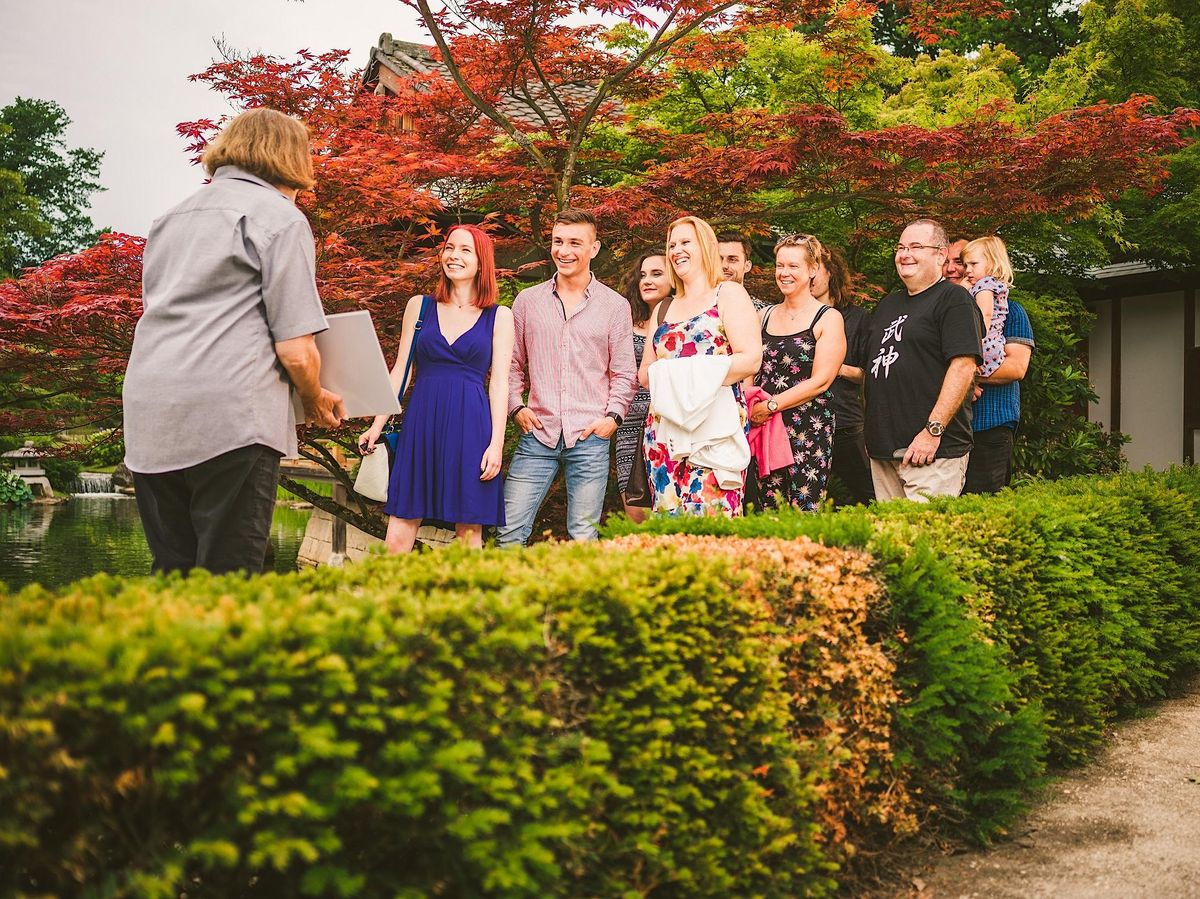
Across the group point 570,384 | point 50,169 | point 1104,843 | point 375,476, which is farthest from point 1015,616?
point 50,169

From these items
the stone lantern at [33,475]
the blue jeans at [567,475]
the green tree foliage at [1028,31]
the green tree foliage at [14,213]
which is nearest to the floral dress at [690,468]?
the blue jeans at [567,475]

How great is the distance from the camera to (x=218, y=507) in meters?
3.05

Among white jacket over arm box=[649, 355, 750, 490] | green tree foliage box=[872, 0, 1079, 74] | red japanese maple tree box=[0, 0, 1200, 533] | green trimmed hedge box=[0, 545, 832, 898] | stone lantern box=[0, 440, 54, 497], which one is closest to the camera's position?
green trimmed hedge box=[0, 545, 832, 898]

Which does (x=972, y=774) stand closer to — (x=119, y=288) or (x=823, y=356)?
(x=823, y=356)

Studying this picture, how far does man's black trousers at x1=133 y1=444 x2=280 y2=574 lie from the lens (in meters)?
3.05

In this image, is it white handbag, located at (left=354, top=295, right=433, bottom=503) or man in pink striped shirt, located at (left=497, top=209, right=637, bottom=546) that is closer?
white handbag, located at (left=354, top=295, right=433, bottom=503)

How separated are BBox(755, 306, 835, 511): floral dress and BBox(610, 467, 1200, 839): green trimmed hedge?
1.00 m

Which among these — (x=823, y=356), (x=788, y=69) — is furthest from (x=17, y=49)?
(x=823, y=356)

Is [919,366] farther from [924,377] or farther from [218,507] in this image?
[218,507]

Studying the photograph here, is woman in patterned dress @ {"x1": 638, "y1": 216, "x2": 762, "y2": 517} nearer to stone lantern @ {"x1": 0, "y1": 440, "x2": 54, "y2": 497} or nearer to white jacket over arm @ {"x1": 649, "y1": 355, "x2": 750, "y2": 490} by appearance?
white jacket over arm @ {"x1": 649, "y1": 355, "x2": 750, "y2": 490}

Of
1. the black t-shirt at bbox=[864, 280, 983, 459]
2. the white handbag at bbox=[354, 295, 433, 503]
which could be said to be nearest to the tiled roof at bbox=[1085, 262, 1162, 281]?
the black t-shirt at bbox=[864, 280, 983, 459]

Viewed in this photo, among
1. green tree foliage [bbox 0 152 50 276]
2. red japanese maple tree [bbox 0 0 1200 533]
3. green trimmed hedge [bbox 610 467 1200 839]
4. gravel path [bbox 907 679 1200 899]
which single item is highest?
green tree foliage [bbox 0 152 50 276]

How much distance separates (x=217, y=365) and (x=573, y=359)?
2.42 meters

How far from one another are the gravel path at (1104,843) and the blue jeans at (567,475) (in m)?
2.38
